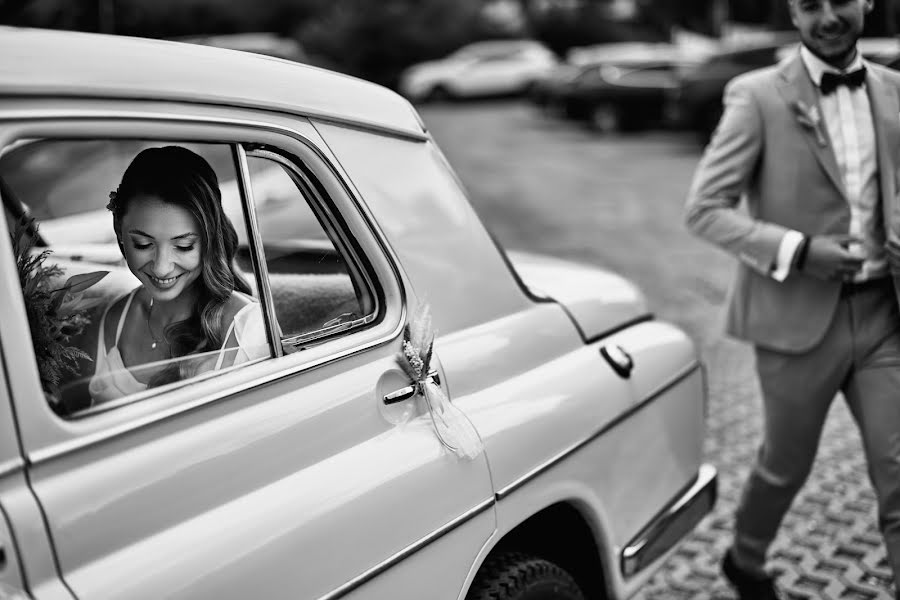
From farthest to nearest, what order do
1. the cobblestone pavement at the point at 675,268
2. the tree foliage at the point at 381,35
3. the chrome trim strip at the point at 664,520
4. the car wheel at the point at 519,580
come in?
the tree foliage at the point at 381,35, the cobblestone pavement at the point at 675,268, the chrome trim strip at the point at 664,520, the car wheel at the point at 519,580

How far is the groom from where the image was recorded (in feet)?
9.32

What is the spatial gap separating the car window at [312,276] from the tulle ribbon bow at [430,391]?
0.11 m

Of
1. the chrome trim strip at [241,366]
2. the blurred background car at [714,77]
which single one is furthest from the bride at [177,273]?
the blurred background car at [714,77]

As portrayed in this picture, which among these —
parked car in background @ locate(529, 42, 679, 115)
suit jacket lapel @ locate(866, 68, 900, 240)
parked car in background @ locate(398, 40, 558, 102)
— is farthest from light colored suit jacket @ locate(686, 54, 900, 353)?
parked car in background @ locate(398, 40, 558, 102)

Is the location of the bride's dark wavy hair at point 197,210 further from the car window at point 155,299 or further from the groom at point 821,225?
the groom at point 821,225

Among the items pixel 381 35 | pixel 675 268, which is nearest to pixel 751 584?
pixel 675 268

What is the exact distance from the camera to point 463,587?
192 cm

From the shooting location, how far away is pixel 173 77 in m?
1.62

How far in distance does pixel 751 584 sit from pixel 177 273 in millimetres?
2289

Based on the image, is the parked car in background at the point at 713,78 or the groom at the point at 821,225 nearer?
the groom at the point at 821,225

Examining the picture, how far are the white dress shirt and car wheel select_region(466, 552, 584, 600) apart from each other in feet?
4.11

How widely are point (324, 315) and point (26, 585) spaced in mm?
829

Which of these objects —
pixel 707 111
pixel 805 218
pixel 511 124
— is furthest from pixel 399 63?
pixel 805 218

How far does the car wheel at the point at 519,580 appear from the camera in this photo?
2.05 meters
